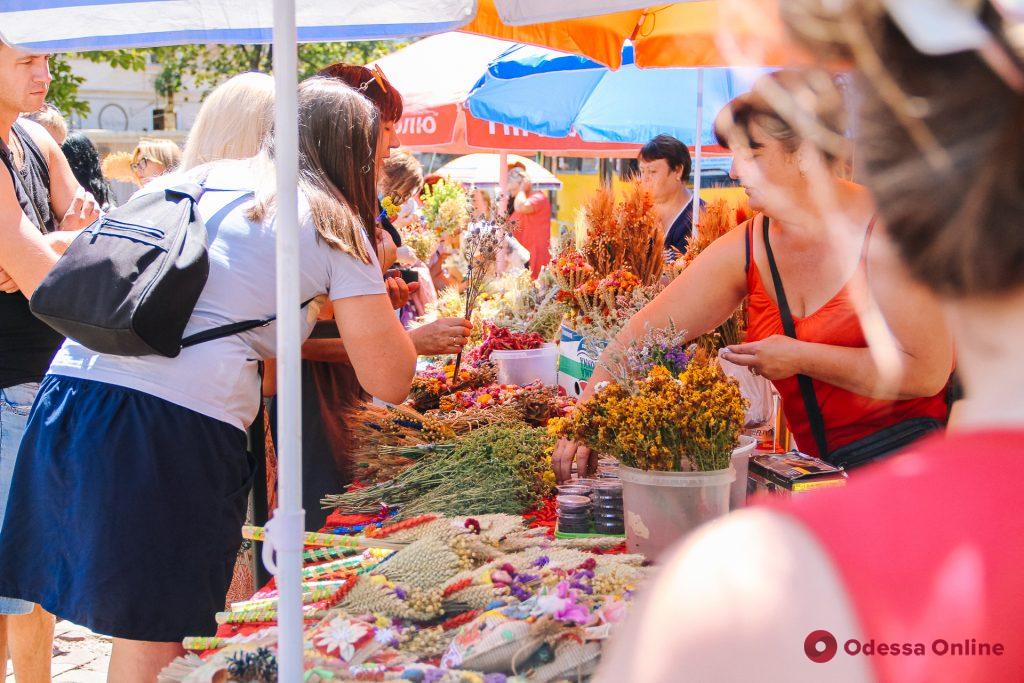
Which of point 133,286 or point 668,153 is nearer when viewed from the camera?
point 133,286

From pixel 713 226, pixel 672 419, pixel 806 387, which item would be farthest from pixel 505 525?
pixel 713 226

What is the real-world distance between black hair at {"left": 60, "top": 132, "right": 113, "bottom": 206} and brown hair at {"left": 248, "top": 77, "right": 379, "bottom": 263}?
10.3 ft

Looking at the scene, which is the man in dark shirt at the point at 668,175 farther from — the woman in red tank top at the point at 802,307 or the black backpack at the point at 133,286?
Answer: the black backpack at the point at 133,286

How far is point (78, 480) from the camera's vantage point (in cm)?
200

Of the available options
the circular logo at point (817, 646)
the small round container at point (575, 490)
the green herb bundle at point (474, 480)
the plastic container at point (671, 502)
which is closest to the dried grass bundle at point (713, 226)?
the green herb bundle at point (474, 480)

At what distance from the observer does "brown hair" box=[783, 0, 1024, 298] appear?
61 cm

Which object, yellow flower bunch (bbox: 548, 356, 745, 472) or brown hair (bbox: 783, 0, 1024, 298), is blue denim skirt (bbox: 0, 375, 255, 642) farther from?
brown hair (bbox: 783, 0, 1024, 298)

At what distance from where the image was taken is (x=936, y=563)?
0.59 metres

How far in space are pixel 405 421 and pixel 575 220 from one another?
4.32 ft

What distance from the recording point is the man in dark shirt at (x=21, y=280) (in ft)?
8.53

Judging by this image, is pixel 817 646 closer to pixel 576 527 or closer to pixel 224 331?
pixel 576 527

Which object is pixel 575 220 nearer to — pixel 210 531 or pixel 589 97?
pixel 210 531

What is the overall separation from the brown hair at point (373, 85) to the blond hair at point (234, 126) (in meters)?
0.54

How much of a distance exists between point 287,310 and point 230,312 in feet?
2.41
